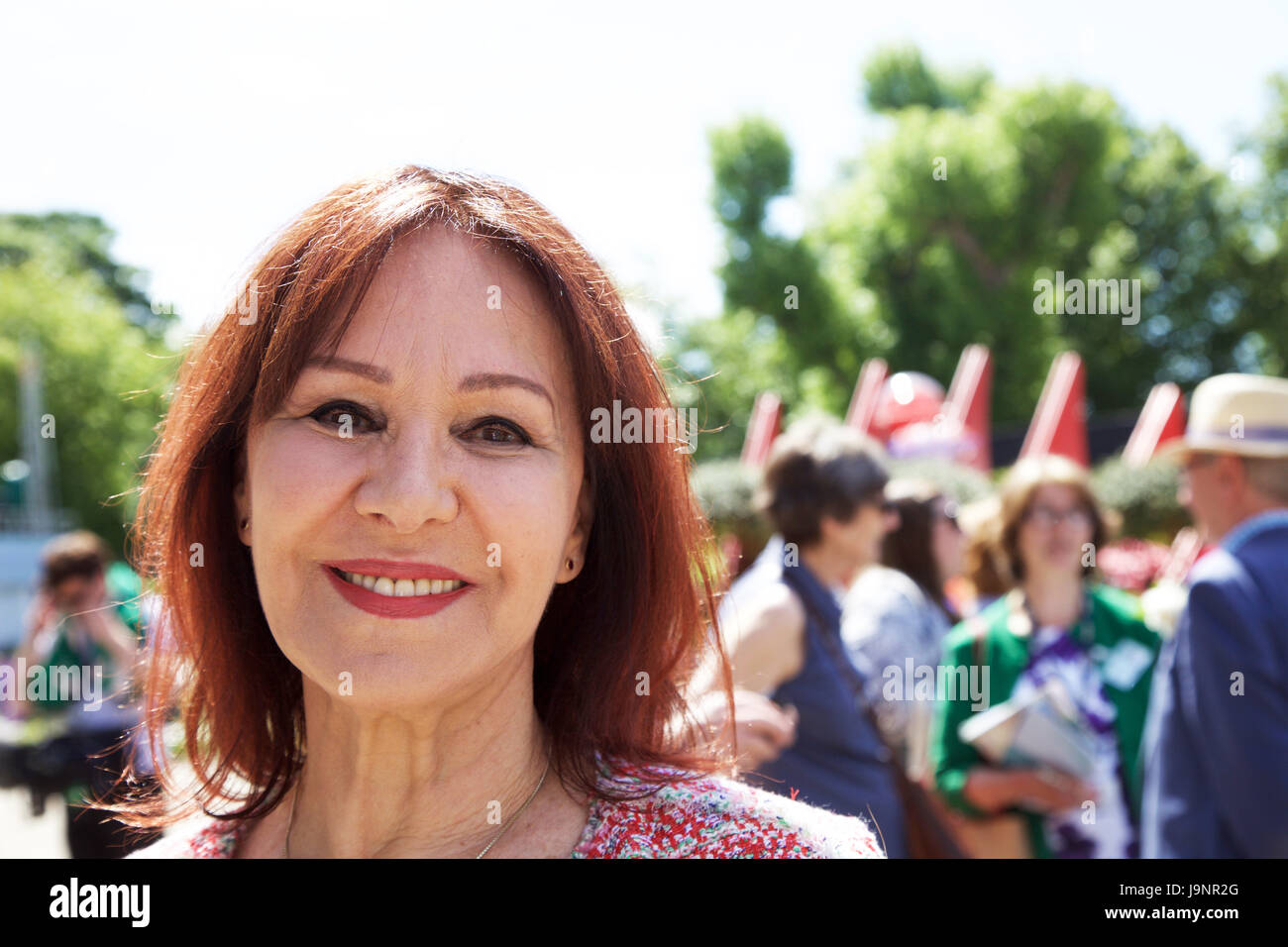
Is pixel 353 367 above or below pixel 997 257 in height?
below

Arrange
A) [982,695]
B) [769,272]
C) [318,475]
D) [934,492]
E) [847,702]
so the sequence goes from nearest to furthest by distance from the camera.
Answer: [318,475] < [847,702] < [982,695] < [934,492] < [769,272]

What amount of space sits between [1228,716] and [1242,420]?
3.73ft

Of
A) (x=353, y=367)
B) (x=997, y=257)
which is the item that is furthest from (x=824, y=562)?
(x=997, y=257)

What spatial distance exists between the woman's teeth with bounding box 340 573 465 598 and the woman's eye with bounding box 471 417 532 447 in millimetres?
184

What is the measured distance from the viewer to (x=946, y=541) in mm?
5254

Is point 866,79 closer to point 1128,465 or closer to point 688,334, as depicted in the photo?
point 688,334

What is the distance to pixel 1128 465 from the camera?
1455 cm

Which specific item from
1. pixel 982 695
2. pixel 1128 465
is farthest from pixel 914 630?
pixel 1128 465

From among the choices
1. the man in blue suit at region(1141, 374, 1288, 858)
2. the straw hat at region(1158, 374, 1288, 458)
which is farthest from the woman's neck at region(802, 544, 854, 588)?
the straw hat at region(1158, 374, 1288, 458)

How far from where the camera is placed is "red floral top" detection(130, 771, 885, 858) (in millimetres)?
1335

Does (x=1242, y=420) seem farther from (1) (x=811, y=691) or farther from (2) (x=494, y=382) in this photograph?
(2) (x=494, y=382)

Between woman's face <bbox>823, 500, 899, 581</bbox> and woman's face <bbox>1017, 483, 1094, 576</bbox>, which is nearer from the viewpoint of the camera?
woman's face <bbox>823, 500, 899, 581</bbox>

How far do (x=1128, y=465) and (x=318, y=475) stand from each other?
49.0ft

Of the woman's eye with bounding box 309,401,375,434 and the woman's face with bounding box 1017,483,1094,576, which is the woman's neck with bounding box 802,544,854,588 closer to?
the woman's face with bounding box 1017,483,1094,576
